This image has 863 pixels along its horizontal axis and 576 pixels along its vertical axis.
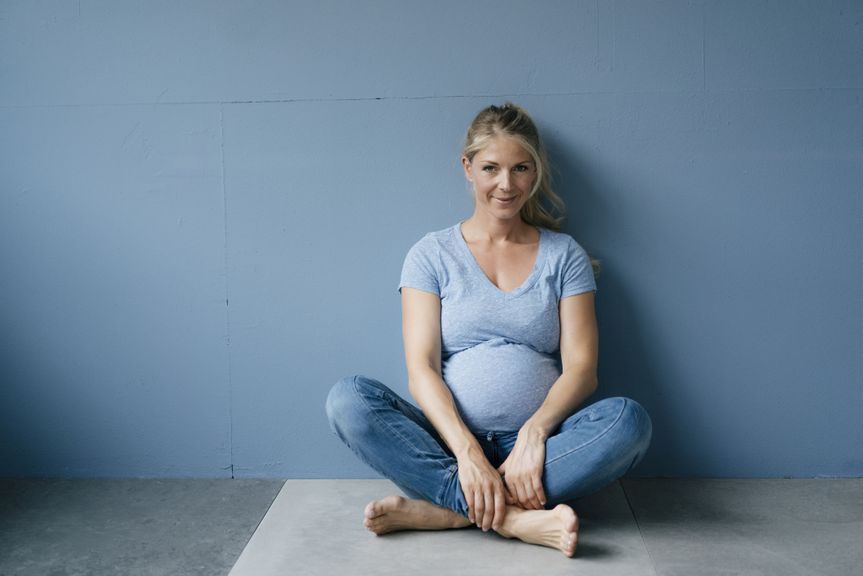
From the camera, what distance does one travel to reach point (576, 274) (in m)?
2.23

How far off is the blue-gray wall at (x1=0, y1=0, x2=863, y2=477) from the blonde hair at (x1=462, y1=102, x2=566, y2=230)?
0.07m

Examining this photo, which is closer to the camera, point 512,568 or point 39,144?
point 512,568

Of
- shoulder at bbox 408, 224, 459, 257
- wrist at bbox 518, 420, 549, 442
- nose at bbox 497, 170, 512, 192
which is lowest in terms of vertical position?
wrist at bbox 518, 420, 549, 442

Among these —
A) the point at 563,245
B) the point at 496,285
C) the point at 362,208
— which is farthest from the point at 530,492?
the point at 362,208

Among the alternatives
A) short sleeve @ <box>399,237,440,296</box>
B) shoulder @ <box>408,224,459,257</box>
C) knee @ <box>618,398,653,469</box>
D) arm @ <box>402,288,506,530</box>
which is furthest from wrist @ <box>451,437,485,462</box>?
shoulder @ <box>408,224,459,257</box>

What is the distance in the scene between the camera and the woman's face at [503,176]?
83.9 inches

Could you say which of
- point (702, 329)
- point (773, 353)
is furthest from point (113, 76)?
point (773, 353)

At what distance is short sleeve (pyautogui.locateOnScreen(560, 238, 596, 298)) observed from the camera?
222 cm

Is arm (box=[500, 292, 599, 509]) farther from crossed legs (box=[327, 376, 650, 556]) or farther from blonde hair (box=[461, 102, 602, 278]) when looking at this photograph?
blonde hair (box=[461, 102, 602, 278])

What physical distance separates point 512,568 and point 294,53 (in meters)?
1.55

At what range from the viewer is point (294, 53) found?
232cm

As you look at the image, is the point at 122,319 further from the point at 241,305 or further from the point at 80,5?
the point at 80,5

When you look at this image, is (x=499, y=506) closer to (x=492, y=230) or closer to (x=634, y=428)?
(x=634, y=428)

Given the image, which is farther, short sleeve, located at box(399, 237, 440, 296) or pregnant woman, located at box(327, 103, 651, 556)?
short sleeve, located at box(399, 237, 440, 296)
